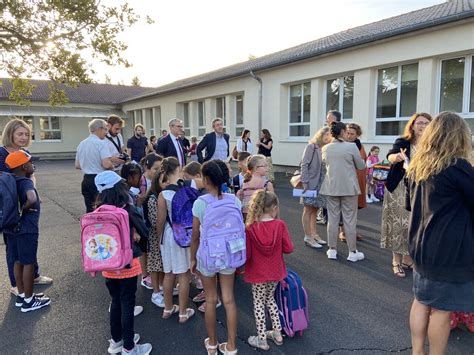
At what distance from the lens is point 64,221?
24.2 feet

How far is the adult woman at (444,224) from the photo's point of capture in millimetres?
2123

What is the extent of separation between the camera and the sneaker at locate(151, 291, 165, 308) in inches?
140

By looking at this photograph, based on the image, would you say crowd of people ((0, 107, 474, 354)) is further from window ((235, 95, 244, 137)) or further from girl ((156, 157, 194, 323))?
window ((235, 95, 244, 137))

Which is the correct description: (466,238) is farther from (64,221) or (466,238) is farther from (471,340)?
(64,221)

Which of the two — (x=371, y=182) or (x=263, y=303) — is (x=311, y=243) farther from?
(x=371, y=182)

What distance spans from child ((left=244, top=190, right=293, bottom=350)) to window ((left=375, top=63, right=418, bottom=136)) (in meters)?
8.60

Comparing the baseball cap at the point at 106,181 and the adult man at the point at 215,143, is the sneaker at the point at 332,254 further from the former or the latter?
the baseball cap at the point at 106,181

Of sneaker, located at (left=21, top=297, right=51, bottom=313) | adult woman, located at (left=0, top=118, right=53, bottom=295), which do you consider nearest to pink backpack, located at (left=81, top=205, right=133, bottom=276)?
sneaker, located at (left=21, top=297, right=51, bottom=313)

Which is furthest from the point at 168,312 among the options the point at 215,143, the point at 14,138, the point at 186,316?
the point at 215,143

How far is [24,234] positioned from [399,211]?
13.4ft

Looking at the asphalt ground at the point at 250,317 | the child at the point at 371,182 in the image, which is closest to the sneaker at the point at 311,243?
the asphalt ground at the point at 250,317

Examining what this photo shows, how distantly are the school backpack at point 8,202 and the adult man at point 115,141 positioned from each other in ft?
4.86

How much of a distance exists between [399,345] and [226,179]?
1.95 m

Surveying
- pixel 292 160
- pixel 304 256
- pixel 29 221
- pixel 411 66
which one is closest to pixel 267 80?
pixel 292 160
